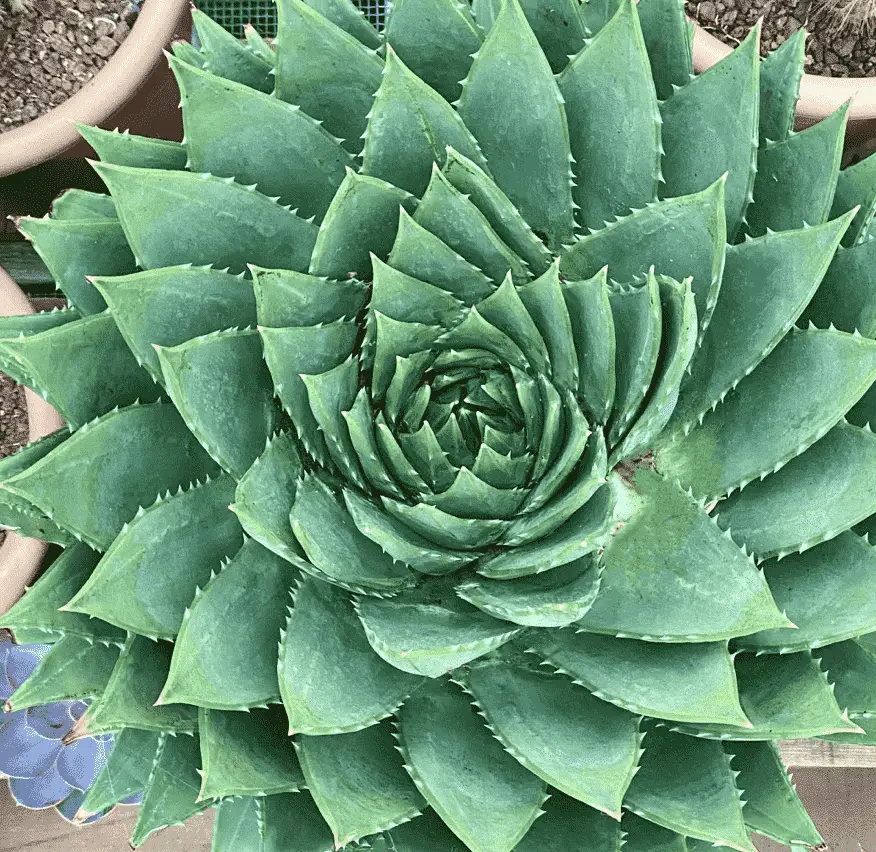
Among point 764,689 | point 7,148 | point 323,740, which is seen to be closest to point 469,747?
point 323,740

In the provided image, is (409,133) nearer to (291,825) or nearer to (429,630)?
(429,630)

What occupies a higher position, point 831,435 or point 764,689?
point 831,435

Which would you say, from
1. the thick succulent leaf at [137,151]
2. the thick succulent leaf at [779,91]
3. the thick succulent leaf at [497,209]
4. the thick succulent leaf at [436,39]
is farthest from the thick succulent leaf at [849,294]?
the thick succulent leaf at [137,151]

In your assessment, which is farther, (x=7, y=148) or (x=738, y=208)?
(x=7, y=148)

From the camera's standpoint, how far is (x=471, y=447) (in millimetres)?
686

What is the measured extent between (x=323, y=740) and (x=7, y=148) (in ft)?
3.02

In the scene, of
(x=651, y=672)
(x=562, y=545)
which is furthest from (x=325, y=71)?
(x=651, y=672)

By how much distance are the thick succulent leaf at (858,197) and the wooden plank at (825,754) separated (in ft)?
2.17

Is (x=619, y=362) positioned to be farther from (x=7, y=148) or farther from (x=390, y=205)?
(x=7, y=148)

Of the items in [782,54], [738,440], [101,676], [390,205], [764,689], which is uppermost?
[782,54]

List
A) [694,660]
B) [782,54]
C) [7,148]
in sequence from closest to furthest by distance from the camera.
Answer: [694,660] < [782,54] < [7,148]

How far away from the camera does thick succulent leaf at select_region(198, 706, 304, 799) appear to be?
0.62 m

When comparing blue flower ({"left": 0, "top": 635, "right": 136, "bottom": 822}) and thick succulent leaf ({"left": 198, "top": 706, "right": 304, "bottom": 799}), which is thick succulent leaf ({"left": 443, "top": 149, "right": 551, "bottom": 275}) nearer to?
thick succulent leaf ({"left": 198, "top": 706, "right": 304, "bottom": 799})

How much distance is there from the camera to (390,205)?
0.68 meters
